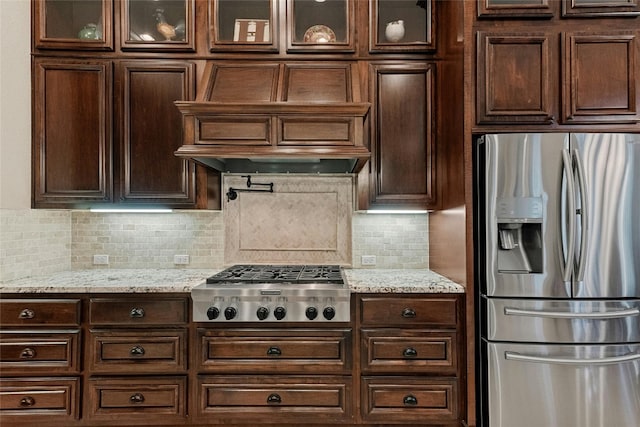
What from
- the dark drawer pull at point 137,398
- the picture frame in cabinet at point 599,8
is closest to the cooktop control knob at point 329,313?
→ the dark drawer pull at point 137,398

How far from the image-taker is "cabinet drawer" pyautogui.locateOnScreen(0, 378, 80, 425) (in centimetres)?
220

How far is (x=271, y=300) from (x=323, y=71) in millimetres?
1561

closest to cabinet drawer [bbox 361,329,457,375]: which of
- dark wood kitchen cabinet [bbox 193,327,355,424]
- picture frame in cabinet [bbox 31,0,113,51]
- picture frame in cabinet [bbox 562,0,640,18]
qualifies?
dark wood kitchen cabinet [bbox 193,327,355,424]

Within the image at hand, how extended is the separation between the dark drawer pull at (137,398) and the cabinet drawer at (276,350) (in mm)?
392

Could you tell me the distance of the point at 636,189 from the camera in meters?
2.08

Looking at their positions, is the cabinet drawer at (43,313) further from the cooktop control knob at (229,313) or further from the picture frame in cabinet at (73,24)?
the picture frame in cabinet at (73,24)

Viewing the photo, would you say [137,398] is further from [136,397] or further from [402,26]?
[402,26]

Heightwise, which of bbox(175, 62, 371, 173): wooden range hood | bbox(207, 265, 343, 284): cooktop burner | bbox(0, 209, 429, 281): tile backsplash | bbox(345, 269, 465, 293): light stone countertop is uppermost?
bbox(175, 62, 371, 173): wooden range hood

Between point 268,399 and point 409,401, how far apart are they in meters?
0.82

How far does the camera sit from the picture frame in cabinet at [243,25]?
2625 mm

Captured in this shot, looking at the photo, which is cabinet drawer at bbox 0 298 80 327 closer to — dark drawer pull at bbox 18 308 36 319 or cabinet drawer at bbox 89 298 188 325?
dark drawer pull at bbox 18 308 36 319

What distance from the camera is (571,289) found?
2076 mm

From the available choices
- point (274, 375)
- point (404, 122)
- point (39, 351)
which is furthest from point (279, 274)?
point (39, 351)

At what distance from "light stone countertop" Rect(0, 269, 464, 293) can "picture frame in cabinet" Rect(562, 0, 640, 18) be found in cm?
172
